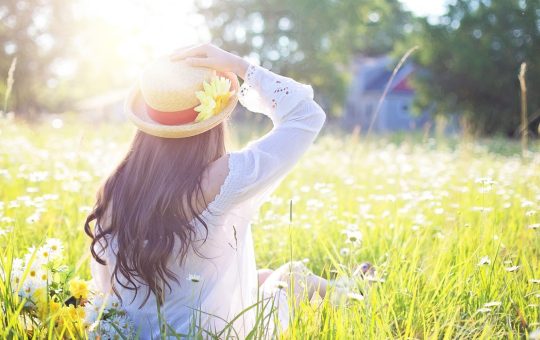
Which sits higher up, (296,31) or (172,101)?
(172,101)

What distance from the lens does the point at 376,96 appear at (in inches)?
1518

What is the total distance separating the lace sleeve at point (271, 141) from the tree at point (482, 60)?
23.3m

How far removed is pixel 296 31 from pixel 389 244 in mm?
26507

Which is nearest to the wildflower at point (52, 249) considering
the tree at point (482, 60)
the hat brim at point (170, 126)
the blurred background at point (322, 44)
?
the hat brim at point (170, 126)

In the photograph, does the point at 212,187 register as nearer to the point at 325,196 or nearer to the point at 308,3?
the point at 325,196

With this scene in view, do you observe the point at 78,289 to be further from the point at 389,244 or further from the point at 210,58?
the point at 389,244

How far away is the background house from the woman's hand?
33.8 m

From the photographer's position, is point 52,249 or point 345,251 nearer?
point 52,249

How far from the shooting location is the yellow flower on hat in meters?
2.16

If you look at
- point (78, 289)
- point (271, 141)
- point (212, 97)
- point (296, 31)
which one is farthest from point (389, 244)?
point (296, 31)

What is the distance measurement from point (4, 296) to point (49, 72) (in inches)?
1111

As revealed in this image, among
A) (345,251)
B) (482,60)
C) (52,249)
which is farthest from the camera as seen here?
(482,60)

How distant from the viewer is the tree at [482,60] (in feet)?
79.9

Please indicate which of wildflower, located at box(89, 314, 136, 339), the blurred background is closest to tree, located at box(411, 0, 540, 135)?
the blurred background
